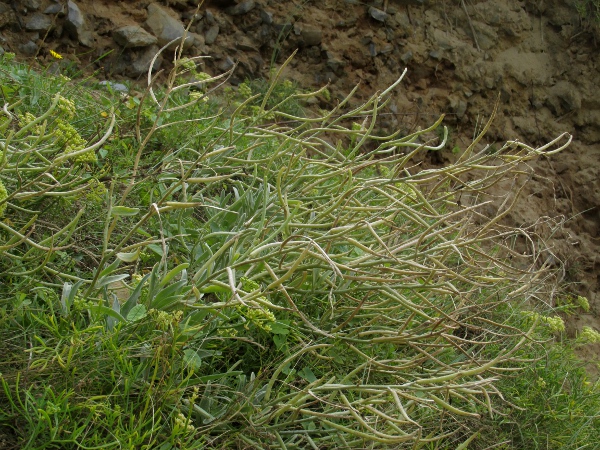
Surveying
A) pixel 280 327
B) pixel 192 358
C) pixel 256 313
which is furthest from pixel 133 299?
pixel 280 327

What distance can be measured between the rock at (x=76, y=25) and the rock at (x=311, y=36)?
5.19ft

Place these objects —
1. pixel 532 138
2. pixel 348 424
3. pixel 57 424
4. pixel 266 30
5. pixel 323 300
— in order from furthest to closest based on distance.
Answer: pixel 532 138 < pixel 266 30 < pixel 323 300 < pixel 348 424 < pixel 57 424

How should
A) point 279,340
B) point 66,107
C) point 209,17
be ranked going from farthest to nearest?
point 209,17, point 66,107, point 279,340

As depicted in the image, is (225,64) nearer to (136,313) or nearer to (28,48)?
(28,48)

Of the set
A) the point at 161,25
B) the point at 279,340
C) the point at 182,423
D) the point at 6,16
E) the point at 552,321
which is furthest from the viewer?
the point at 161,25

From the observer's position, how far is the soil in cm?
523

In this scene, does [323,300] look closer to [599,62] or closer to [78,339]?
[78,339]

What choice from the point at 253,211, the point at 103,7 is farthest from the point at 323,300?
the point at 103,7

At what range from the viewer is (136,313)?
2.08 metres

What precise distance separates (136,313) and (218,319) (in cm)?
28

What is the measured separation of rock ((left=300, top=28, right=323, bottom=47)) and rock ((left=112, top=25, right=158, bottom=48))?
121 centimetres

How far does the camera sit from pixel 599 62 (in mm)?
5852

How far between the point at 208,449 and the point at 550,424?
1583 mm

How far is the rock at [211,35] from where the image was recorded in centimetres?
508
